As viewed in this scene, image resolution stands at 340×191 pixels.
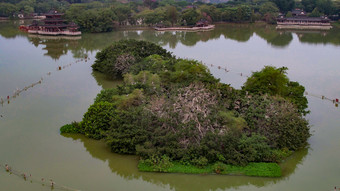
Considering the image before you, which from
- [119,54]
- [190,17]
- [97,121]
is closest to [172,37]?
[190,17]

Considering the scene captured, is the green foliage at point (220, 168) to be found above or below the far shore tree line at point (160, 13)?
below

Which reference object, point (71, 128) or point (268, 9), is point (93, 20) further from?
point (71, 128)

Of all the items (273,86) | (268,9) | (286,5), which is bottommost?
(273,86)

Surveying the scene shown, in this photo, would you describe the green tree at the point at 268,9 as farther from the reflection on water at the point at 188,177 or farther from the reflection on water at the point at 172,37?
the reflection on water at the point at 188,177

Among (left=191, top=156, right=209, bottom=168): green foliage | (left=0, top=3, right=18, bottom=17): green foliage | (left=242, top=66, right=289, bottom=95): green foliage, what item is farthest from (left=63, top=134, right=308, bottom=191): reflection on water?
(left=0, top=3, right=18, bottom=17): green foliage

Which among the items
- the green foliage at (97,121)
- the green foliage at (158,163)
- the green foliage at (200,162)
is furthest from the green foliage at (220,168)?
the green foliage at (97,121)

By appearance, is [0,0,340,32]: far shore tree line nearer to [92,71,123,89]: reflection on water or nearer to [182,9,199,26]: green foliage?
[182,9,199,26]: green foliage
